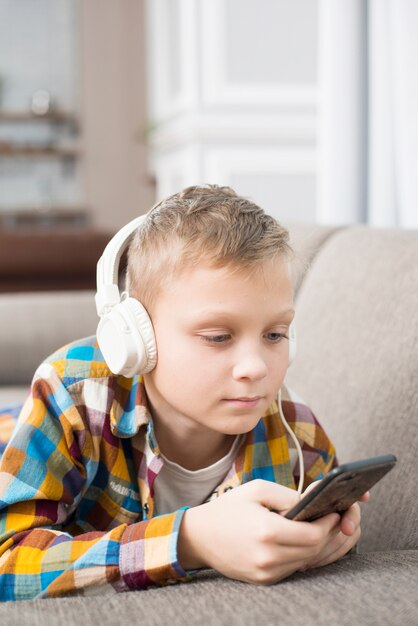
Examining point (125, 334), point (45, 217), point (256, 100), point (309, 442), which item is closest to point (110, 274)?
point (125, 334)

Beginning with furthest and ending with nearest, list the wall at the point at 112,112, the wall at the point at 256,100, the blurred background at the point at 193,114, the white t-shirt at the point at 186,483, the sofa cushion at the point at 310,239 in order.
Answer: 1. the wall at the point at 112,112
2. the wall at the point at 256,100
3. the blurred background at the point at 193,114
4. the sofa cushion at the point at 310,239
5. the white t-shirt at the point at 186,483

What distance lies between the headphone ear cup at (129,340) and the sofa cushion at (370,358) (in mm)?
360

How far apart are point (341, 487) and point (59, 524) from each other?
36cm

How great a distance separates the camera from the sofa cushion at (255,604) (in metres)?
0.58

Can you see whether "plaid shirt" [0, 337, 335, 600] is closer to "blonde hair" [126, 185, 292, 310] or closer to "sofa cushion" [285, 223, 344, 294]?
"blonde hair" [126, 185, 292, 310]

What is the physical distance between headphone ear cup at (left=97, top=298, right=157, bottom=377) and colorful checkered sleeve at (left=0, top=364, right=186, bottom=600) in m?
0.10

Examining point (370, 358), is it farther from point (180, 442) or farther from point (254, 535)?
point (254, 535)

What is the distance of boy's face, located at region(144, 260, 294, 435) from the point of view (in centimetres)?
77

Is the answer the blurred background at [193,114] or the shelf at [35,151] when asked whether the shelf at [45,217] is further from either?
the shelf at [35,151]

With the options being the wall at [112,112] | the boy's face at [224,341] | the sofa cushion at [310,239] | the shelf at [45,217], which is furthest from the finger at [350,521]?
the shelf at [45,217]

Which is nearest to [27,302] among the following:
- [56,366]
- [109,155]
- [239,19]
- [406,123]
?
[406,123]

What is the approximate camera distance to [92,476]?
89cm

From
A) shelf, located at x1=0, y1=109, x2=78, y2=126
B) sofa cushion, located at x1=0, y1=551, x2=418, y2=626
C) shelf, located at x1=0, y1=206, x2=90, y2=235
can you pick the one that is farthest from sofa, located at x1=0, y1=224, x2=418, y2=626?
shelf, located at x1=0, y1=109, x2=78, y2=126

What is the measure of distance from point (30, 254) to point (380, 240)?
1503 mm
